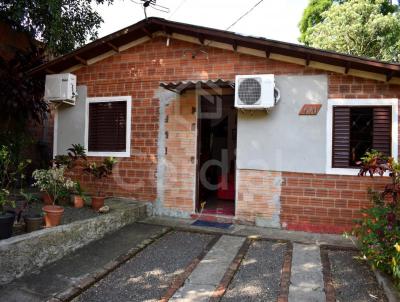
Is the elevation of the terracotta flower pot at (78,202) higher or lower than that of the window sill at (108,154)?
lower

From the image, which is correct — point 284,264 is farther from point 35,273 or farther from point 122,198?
point 122,198

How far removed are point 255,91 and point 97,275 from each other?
4.22m

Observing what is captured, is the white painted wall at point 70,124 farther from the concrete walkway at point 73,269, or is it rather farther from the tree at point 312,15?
the tree at point 312,15

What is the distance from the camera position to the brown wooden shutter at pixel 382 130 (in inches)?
239

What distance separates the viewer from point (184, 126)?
7336 millimetres

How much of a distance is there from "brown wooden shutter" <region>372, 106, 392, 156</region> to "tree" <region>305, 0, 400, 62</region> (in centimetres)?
1236

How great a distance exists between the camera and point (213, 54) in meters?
7.13

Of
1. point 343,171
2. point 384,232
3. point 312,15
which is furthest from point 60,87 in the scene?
point 312,15

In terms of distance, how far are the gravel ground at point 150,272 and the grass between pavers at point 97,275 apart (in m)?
0.06

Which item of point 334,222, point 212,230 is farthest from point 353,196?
point 212,230

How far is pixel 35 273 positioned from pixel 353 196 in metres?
5.47

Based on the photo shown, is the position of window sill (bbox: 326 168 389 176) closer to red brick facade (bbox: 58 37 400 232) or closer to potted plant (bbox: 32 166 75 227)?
red brick facade (bbox: 58 37 400 232)

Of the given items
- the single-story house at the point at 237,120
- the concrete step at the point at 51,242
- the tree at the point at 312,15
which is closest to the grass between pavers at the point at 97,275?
the concrete step at the point at 51,242

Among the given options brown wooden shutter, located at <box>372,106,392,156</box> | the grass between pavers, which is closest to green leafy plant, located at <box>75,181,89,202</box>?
the grass between pavers
